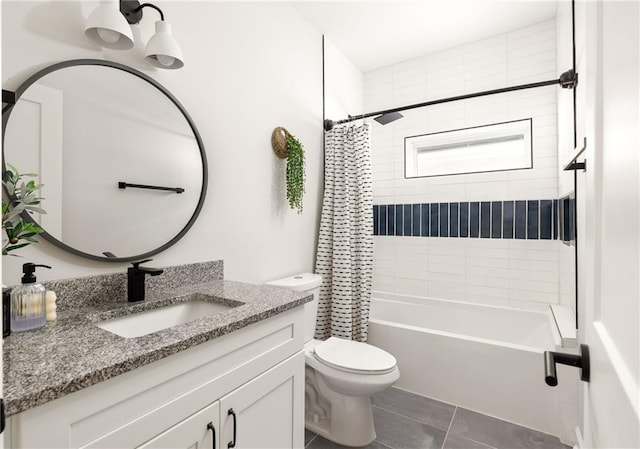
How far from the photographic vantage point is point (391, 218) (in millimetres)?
3250

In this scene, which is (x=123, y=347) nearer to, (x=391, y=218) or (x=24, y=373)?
(x=24, y=373)

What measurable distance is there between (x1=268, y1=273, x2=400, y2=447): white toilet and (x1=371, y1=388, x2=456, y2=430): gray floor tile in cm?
35

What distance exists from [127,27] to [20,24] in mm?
314

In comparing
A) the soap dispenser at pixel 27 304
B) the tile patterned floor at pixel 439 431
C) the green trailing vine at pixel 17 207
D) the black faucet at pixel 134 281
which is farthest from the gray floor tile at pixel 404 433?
the green trailing vine at pixel 17 207

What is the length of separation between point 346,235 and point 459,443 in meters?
1.43

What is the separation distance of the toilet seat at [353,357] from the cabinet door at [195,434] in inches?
32.9

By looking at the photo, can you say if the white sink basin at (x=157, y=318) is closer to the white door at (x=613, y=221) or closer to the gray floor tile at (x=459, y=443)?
the white door at (x=613, y=221)

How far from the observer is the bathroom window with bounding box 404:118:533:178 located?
9.07 feet

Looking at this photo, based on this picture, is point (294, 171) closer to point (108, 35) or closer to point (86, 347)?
point (108, 35)

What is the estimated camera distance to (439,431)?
1882mm

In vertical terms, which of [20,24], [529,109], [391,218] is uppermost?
[529,109]

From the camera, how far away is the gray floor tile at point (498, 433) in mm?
1774

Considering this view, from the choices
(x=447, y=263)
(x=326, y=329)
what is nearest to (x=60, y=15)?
(x=326, y=329)

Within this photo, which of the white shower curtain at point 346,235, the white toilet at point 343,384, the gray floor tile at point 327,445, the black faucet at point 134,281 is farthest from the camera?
the white shower curtain at point 346,235
